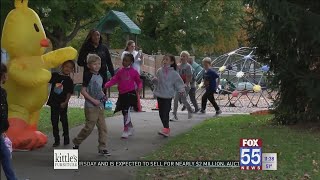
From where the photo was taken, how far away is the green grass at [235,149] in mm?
7191

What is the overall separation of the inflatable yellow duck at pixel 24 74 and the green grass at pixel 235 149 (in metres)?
2.12

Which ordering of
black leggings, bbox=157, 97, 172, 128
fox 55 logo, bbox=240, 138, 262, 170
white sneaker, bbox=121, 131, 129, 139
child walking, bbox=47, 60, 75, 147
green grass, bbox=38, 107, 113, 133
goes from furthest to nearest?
green grass, bbox=38, 107, 113, 133 → black leggings, bbox=157, 97, 172, 128 → white sneaker, bbox=121, 131, 129, 139 → child walking, bbox=47, 60, 75, 147 → fox 55 logo, bbox=240, 138, 262, 170

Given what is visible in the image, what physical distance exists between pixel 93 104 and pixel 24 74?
48.8 inches

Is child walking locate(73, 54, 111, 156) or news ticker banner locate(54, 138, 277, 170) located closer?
news ticker banner locate(54, 138, 277, 170)

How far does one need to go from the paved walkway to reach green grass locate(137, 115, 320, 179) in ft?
1.02

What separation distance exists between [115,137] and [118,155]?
1.98 meters

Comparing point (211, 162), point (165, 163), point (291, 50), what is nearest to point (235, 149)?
point (211, 162)

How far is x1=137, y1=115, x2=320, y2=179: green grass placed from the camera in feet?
23.6

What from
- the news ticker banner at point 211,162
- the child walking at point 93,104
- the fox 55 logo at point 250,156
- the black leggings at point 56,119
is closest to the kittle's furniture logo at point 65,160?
the news ticker banner at point 211,162

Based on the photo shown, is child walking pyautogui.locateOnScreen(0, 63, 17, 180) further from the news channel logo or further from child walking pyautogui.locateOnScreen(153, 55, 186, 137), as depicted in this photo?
child walking pyautogui.locateOnScreen(153, 55, 186, 137)

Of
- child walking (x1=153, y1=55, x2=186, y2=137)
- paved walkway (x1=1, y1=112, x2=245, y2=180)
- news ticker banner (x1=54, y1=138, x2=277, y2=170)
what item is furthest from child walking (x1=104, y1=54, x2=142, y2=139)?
news ticker banner (x1=54, y1=138, x2=277, y2=170)

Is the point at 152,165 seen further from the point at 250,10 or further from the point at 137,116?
the point at 137,116

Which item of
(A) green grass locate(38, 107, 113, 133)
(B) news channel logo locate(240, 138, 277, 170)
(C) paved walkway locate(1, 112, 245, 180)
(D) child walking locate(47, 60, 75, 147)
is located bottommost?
(A) green grass locate(38, 107, 113, 133)

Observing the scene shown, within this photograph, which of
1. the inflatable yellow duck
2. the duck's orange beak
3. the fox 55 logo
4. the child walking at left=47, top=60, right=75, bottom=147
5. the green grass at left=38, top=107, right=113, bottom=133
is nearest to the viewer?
the fox 55 logo
